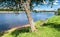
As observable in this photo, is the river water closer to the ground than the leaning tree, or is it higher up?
closer to the ground

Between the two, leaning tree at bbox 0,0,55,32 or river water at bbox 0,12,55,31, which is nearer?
leaning tree at bbox 0,0,55,32

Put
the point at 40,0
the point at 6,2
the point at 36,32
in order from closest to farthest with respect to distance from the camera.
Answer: the point at 36,32, the point at 6,2, the point at 40,0

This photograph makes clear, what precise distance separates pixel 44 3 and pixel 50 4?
0.64m

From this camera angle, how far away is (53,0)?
68.1ft

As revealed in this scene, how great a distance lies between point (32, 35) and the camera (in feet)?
57.8

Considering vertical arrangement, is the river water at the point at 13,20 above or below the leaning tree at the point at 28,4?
below

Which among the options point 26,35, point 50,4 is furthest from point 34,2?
point 26,35

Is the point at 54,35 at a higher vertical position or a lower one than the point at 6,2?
lower

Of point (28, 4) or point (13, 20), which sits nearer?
point (28, 4)

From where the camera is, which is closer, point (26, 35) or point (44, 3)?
point (26, 35)

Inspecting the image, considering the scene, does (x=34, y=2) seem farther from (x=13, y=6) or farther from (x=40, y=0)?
(x=13, y=6)

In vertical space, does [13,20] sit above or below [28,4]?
below

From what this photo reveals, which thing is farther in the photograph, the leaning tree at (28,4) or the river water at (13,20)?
the river water at (13,20)

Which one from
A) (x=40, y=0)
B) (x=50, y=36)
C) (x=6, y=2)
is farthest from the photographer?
(x=40, y=0)
